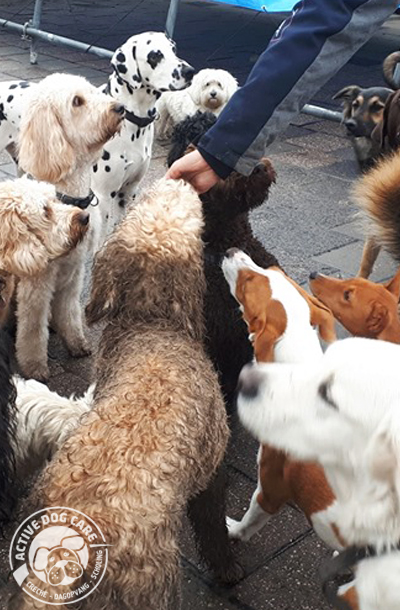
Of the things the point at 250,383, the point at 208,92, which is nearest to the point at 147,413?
the point at 250,383

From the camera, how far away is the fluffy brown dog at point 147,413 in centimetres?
171

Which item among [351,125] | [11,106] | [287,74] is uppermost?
[287,74]

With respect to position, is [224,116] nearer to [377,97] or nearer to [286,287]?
[286,287]

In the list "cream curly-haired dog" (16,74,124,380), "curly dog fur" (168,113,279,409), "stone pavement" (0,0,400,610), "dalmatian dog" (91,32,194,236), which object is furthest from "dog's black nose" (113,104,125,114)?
"stone pavement" (0,0,400,610)

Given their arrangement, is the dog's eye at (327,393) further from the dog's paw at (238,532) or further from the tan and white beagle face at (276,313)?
the dog's paw at (238,532)

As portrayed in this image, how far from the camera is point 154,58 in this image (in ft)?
14.5

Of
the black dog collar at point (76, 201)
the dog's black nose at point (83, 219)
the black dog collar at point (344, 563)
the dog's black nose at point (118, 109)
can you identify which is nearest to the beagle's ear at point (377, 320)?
the black dog collar at point (344, 563)

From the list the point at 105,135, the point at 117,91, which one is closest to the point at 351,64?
the point at 117,91

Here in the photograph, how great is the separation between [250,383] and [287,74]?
43.4 inches

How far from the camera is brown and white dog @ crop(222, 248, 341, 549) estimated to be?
2.23 meters

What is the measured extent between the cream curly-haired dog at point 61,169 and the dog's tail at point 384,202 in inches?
53.2

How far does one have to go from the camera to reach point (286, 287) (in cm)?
256

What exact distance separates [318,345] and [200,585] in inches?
37.4

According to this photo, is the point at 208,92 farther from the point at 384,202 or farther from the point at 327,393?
the point at 327,393
